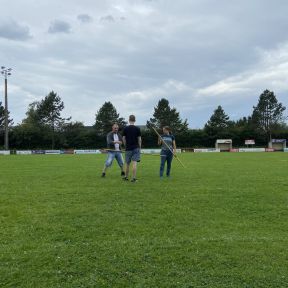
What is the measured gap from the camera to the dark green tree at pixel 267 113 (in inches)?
3661

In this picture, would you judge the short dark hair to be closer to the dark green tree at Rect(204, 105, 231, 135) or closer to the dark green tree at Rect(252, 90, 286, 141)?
the dark green tree at Rect(204, 105, 231, 135)

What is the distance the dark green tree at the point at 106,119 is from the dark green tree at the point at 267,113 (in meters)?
33.6

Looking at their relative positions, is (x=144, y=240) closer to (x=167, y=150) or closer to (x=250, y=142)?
(x=167, y=150)

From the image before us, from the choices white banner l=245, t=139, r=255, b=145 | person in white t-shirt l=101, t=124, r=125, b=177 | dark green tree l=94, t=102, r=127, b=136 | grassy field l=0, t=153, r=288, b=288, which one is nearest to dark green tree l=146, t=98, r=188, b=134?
dark green tree l=94, t=102, r=127, b=136

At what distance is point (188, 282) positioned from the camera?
13.3ft

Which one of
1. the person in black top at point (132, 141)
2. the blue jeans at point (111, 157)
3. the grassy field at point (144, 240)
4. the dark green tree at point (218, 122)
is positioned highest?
the dark green tree at point (218, 122)

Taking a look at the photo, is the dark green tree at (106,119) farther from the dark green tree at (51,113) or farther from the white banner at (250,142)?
the white banner at (250,142)

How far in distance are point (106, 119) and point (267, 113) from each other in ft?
136

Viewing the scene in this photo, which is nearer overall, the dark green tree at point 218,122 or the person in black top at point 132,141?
the person in black top at point 132,141

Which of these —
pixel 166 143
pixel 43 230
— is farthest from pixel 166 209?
pixel 166 143

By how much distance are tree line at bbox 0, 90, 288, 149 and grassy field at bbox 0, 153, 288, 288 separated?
2830 inches

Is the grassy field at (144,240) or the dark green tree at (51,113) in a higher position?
the dark green tree at (51,113)

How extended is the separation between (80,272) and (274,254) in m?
2.45

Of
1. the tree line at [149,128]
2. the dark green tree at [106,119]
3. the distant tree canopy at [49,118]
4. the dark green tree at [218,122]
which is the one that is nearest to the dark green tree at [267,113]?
the tree line at [149,128]
